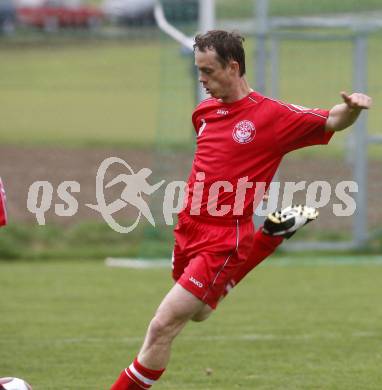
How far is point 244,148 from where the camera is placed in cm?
666

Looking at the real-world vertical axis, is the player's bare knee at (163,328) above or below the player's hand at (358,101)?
below

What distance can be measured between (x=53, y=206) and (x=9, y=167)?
1.63 m

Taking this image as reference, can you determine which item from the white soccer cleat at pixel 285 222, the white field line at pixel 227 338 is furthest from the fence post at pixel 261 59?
the white soccer cleat at pixel 285 222

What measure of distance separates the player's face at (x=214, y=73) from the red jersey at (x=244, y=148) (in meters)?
0.18

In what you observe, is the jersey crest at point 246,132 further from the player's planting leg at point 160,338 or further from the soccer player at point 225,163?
the player's planting leg at point 160,338

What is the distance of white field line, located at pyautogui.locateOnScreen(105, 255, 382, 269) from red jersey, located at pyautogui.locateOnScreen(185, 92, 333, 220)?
20.7 feet

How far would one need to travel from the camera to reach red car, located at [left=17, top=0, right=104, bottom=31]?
30.8 metres

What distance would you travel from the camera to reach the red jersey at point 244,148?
664cm

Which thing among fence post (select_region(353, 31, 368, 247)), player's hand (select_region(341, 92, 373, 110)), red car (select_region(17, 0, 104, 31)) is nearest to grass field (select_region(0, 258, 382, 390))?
fence post (select_region(353, 31, 368, 247))

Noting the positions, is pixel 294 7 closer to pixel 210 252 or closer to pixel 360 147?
pixel 360 147

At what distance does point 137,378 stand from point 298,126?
168 centimetres

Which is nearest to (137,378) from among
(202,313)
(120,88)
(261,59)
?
(202,313)

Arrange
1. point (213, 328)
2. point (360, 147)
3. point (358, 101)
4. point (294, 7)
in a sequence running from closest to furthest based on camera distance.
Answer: point (358, 101) → point (213, 328) → point (360, 147) → point (294, 7)

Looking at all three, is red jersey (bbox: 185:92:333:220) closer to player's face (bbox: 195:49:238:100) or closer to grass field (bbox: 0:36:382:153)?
player's face (bbox: 195:49:238:100)
